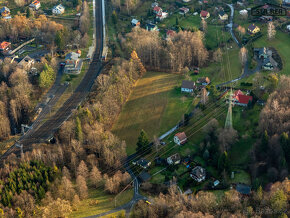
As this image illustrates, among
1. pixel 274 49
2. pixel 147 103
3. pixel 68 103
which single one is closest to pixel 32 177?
pixel 68 103

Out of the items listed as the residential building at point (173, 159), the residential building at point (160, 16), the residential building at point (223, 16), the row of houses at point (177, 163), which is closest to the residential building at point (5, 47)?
the residential building at point (160, 16)

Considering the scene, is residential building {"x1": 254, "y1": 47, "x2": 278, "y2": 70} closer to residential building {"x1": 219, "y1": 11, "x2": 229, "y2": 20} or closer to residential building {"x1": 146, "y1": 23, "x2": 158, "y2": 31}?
residential building {"x1": 219, "y1": 11, "x2": 229, "y2": 20}

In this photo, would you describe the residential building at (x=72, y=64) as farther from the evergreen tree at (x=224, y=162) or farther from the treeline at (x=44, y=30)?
the evergreen tree at (x=224, y=162)

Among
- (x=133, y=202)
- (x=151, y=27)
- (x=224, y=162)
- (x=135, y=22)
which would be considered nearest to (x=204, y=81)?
(x=224, y=162)

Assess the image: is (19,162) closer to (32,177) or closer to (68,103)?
(32,177)

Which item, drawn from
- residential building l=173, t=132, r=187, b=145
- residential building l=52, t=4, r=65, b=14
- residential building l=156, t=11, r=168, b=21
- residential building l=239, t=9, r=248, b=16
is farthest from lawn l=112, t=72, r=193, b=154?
residential building l=52, t=4, r=65, b=14

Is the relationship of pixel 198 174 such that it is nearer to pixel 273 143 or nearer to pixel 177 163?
pixel 177 163
